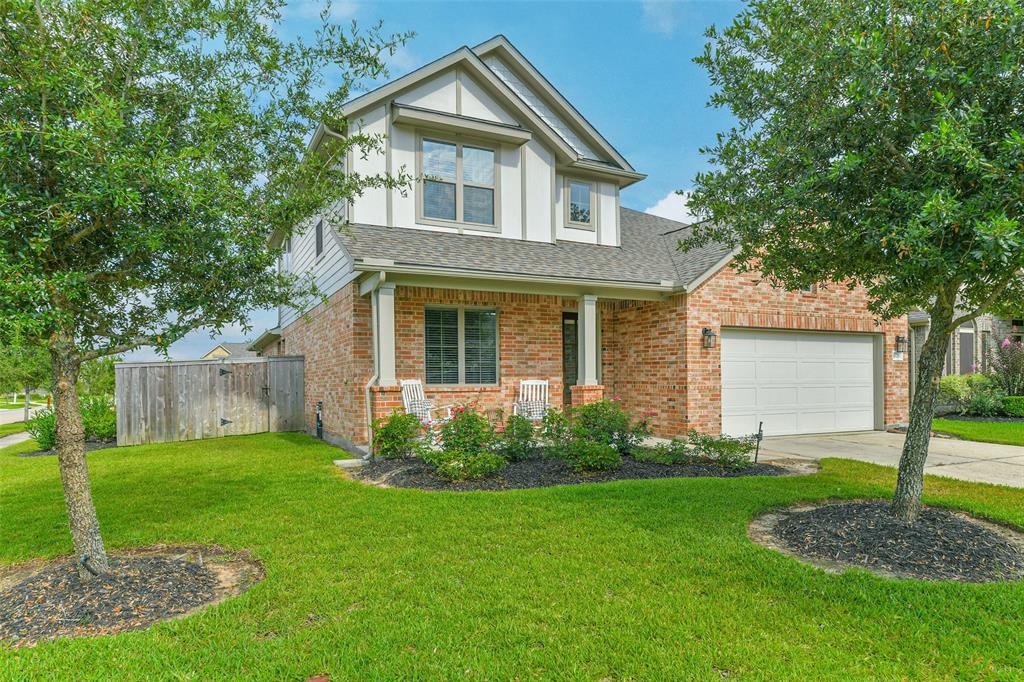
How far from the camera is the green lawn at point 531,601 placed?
9.29ft

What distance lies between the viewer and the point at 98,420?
11977mm

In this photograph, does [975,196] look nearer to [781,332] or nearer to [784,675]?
[784,675]

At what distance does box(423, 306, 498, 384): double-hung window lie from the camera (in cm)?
1018

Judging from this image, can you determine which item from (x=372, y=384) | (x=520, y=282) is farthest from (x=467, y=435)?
(x=520, y=282)

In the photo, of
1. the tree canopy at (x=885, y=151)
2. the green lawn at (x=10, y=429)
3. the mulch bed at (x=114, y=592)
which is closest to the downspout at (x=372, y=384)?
the mulch bed at (x=114, y=592)

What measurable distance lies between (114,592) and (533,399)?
7623mm

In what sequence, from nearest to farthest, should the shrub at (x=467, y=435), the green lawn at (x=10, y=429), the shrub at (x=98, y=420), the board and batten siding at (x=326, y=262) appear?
the shrub at (x=467, y=435)
the board and batten siding at (x=326, y=262)
the shrub at (x=98, y=420)
the green lawn at (x=10, y=429)

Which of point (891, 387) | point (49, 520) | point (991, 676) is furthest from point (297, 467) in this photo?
point (891, 387)

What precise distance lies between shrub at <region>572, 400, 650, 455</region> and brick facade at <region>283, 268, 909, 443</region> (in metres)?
1.61

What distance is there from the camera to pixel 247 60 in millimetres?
4543

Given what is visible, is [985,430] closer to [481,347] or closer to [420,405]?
[481,347]

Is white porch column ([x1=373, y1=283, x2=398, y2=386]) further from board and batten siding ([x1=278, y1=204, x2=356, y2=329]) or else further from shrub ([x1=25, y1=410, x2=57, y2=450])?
shrub ([x1=25, y1=410, x2=57, y2=450])

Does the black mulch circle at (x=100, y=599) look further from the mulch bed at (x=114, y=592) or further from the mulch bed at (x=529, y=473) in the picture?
the mulch bed at (x=529, y=473)

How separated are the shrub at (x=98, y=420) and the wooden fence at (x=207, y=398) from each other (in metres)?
0.50
